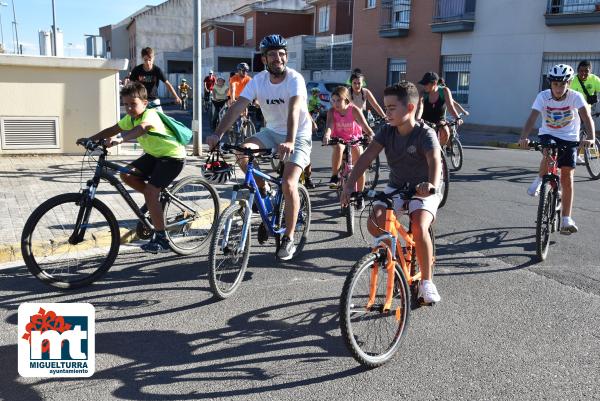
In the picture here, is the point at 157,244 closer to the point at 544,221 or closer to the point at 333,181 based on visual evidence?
the point at 333,181

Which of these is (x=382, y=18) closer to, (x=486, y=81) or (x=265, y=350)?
(x=486, y=81)

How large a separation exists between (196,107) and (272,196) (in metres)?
6.97

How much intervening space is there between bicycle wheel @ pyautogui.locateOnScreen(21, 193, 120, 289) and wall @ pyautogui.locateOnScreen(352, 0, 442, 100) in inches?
902

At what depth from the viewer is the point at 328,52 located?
35.0 metres

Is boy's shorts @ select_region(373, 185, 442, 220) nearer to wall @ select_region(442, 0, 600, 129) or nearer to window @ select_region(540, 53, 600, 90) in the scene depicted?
window @ select_region(540, 53, 600, 90)

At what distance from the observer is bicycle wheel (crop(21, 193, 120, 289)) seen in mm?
4668

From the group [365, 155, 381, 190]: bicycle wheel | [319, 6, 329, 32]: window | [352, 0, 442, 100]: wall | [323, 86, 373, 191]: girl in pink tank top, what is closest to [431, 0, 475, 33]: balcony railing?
[352, 0, 442, 100]: wall

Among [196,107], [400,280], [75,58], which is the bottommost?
[400,280]

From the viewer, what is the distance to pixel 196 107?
1183 centimetres

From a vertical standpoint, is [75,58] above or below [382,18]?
below

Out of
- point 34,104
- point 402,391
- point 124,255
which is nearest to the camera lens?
point 402,391

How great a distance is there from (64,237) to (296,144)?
7.32 feet

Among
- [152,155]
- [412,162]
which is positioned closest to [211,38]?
[152,155]

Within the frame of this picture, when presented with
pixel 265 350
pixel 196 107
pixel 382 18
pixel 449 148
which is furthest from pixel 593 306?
pixel 382 18
